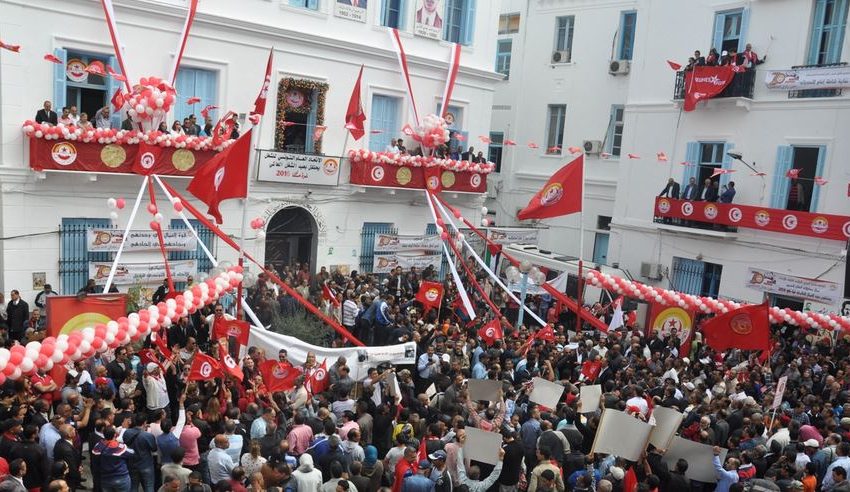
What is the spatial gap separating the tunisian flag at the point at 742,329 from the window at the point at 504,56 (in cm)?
1662

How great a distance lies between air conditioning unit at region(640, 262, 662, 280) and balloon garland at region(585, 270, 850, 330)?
19.0 ft

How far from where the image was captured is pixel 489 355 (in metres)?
13.4

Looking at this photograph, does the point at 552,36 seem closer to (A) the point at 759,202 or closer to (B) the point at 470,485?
(A) the point at 759,202

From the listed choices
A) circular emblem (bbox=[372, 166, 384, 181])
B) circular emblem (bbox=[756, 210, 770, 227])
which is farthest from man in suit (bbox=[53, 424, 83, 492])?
circular emblem (bbox=[756, 210, 770, 227])

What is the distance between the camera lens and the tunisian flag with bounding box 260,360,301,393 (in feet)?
35.8

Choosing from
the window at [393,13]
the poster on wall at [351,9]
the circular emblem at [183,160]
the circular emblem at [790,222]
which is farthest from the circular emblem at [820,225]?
the circular emblem at [183,160]

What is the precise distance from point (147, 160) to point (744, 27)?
1608 cm

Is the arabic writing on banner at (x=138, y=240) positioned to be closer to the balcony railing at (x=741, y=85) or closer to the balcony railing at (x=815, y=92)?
the balcony railing at (x=741, y=85)

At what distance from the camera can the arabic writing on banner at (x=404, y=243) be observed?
73.5 ft

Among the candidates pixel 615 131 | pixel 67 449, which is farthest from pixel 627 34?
pixel 67 449

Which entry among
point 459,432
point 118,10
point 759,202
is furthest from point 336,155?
point 459,432

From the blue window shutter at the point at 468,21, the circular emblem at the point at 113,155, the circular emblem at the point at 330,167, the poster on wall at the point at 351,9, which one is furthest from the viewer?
the blue window shutter at the point at 468,21

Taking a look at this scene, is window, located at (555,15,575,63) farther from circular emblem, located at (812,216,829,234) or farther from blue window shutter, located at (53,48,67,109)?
blue window shutter, located at (53,48,67,109)

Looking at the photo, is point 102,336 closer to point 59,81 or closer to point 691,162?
point 59,81
